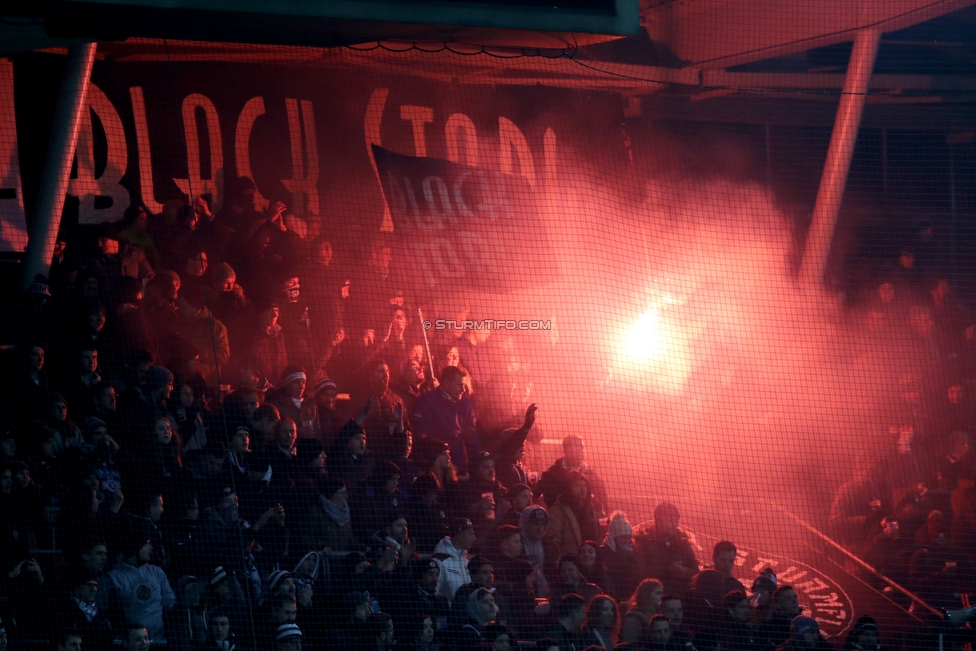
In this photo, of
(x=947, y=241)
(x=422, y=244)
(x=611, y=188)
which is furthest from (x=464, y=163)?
(x=947, y=241)

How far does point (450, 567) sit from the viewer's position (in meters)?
5.38

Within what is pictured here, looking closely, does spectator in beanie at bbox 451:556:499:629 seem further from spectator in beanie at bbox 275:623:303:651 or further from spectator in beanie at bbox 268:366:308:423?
spectator in beanie at bbox 268:366:308:423

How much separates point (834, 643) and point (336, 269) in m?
3.86

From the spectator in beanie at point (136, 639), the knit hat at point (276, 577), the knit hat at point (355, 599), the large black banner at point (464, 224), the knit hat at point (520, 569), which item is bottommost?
the spectator in beanie at point (136, 639)

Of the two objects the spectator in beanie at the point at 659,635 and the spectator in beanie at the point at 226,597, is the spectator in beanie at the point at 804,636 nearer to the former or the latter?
the spectator in beanie at the point at 659,635

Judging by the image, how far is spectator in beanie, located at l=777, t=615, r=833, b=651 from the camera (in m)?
5.24

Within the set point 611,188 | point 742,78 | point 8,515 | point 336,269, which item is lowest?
point 8,515

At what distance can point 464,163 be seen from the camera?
8.02 meters

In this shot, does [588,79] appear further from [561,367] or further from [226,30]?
[226,30]

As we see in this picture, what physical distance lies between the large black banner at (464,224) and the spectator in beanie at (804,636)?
3.47 metres

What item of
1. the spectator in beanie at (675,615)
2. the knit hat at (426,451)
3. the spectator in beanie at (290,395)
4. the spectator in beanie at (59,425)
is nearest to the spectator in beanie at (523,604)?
the spectator in beanie at (675,615)

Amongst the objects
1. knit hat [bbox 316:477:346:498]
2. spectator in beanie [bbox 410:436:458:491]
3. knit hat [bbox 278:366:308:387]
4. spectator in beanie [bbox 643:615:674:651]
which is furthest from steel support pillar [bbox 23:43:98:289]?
spectator in beanie [bbox 643:615:674:651]

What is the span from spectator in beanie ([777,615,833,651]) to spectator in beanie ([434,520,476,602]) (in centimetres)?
161

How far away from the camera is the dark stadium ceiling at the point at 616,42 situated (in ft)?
17.4
